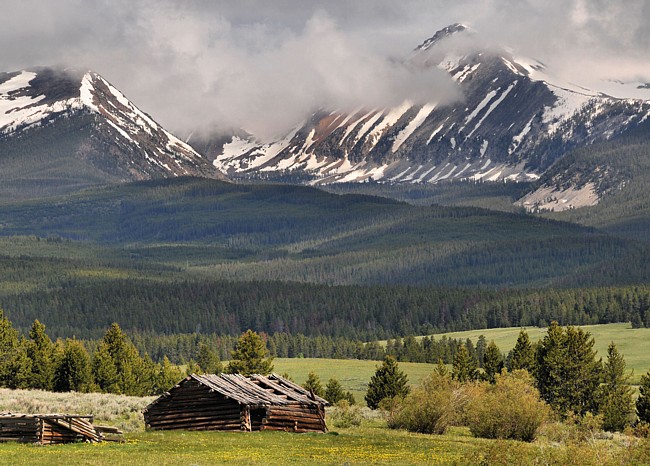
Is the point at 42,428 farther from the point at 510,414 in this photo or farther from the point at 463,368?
the point at 463,368

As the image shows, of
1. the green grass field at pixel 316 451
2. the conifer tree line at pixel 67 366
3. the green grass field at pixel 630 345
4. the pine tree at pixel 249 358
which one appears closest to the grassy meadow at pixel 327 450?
the green grass field at pixel 316 451

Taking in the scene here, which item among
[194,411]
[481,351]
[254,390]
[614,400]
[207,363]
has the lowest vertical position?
[194,411]

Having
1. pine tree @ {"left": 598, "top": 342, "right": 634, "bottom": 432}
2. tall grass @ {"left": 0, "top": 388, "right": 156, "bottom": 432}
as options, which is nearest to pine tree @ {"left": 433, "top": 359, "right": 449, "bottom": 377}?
pine tree @ {"left": 598, "top": 342, "right": 634, "bottom": 432}

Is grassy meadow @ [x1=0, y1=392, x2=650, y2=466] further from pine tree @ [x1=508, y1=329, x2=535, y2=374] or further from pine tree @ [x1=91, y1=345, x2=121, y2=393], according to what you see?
pine tree @ [x1=91, y1=345, x2=121, y2=393]

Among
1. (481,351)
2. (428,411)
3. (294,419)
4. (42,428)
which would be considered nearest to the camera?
(42,428)

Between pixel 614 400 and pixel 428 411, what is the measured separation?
28351 mm

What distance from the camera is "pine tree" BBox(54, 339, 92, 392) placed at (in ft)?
361

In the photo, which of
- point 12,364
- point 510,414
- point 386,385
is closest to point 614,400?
point 386,385

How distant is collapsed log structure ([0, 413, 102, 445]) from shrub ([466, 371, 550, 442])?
79.1 ft

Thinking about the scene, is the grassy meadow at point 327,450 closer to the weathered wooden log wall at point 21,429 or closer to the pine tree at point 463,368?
the weathered wooden log wall at point 21,429

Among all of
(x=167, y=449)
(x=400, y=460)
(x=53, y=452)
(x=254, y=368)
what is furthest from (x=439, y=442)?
(x=254, y=368)

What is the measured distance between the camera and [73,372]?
110625mm

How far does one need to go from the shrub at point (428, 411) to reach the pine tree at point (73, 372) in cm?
3744

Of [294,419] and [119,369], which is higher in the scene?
[119,369]
